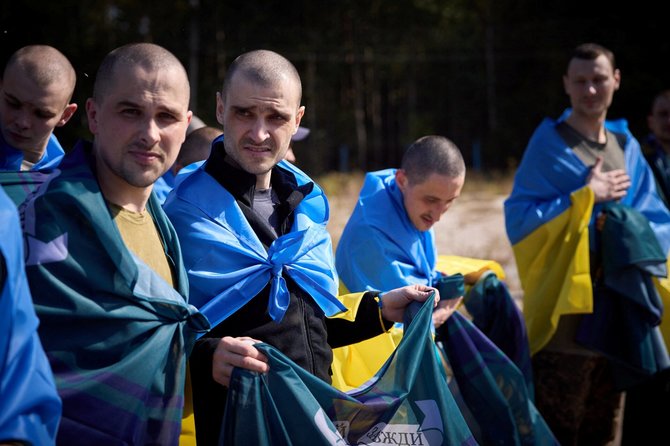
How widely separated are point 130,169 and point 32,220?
32cm

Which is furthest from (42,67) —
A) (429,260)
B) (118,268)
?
(429,260)

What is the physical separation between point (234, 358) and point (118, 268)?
0.45 metres

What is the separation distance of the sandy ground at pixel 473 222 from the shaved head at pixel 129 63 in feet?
23.2

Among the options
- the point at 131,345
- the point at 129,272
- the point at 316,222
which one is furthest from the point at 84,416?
the point at 316,222

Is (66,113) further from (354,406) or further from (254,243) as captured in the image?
(354,406)

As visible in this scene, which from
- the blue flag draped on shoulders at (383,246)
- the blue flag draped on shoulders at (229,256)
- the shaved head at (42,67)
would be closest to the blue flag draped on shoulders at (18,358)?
the blue flag draped on shoulders at (229,256)

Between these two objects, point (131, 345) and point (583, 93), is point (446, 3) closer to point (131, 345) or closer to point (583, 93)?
point (583, 93)

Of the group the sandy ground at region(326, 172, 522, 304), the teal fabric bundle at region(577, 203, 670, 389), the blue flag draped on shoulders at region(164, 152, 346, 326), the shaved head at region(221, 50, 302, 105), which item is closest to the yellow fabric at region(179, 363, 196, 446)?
the blue flag draped on shoulders at region(164, 152, 346, 326)

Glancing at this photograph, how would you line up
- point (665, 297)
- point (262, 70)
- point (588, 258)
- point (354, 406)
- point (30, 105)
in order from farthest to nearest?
1. point (665, 297)
2. point (588, 258)
3. point (30, 105)
4. point (262, 70)
5. point (354, 406)

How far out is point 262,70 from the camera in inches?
113

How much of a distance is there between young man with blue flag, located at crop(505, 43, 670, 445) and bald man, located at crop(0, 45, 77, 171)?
292cm

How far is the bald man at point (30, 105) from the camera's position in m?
3.51

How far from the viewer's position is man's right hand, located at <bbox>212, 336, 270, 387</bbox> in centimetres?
251

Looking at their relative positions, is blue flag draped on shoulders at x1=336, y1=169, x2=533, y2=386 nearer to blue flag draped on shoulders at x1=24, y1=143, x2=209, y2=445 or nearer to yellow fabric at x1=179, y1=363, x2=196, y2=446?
yellow fabric at x1=179, y1=363, x2=196, y2=446
